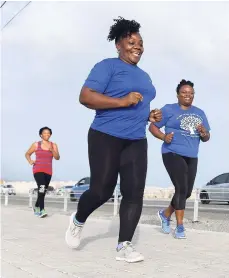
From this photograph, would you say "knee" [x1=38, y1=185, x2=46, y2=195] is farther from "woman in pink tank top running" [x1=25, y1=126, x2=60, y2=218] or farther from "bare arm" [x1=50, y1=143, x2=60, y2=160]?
"bare arm" [x1=50, y1=143, x2=60, y2=160]

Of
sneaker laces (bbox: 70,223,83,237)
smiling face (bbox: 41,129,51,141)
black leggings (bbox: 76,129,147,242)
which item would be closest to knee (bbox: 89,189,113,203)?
black leggings (bbox: 76,129,147,242)

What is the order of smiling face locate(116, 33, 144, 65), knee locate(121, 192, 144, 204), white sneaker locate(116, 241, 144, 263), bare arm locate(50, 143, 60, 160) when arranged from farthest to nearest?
bare arm locate(50, 143, 60, 160), smiling face locate(116, 33, 144, 65), knee locate(121, 192, 144, 204), white sneaker locate(116, 241, 144, 263)

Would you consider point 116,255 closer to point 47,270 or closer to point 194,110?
point 47,270

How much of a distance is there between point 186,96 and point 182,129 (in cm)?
46

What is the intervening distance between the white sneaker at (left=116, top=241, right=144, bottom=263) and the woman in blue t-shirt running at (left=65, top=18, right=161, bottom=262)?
0.5 inches

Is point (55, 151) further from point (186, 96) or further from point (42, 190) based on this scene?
point (186, 96)

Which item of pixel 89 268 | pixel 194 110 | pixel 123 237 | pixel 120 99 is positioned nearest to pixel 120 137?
pixel 120 99

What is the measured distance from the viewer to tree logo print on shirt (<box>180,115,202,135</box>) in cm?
610

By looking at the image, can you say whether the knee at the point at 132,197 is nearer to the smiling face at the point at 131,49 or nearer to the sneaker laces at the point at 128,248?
the sneaker laces at the point at 128,248

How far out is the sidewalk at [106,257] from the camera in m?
3.46

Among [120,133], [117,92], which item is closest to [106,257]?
[120,133]

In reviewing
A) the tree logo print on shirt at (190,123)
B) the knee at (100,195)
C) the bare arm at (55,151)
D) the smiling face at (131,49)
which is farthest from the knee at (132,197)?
the bare arm at (55,151)

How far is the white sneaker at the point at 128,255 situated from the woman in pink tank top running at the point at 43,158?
5.55 meters

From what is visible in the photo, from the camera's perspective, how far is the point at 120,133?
13.8ft
